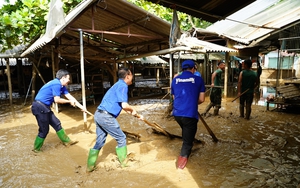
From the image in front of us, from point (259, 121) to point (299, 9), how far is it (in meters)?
4.54

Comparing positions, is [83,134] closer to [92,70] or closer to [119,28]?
[119,28]

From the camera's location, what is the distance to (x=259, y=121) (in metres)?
6.61

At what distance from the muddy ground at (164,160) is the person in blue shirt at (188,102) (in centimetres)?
48

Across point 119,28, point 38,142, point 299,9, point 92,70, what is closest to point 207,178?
point 38,142

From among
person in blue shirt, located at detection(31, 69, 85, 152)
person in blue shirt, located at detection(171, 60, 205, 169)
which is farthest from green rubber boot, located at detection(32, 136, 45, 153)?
person in blue shirt, located at detection(171, 60, 205, 169)

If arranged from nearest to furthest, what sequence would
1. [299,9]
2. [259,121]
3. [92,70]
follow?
[259,121]
[299,9]
[92,70]

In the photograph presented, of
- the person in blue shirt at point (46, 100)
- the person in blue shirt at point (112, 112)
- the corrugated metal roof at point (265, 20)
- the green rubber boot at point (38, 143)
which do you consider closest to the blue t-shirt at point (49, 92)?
the person in blue shirt at point (46, 100)

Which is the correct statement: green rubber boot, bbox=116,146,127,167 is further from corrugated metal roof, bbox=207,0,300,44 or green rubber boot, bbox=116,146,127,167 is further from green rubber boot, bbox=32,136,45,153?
corrugated metal roof, bbox=207,0,300,44

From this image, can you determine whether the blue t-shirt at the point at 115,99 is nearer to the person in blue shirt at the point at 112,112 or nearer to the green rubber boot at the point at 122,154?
the person in blue shirt at the point at 112,112

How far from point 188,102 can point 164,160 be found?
1.28 m

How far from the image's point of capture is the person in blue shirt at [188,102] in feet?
11.4

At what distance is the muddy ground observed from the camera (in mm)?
3236

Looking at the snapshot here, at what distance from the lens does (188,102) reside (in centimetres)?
347

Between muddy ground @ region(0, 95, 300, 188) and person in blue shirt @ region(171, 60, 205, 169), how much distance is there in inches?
18.9
